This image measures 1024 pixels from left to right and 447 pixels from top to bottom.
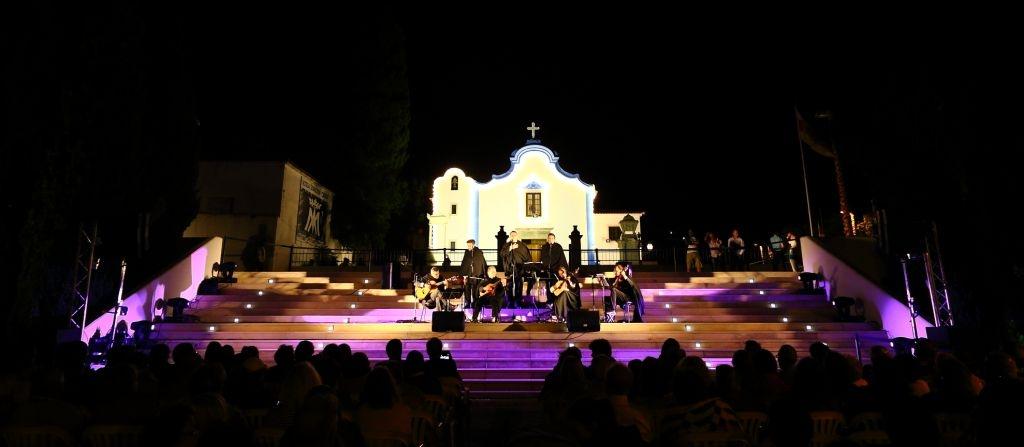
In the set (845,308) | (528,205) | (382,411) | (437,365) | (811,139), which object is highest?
(811,139)

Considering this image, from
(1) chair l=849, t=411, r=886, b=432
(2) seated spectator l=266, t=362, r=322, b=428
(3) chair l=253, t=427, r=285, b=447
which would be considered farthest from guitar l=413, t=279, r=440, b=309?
(1) chair l=849, t=411, r=886, b=432

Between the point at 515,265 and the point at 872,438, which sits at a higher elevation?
the point at 515,265

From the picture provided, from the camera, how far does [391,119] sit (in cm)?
2780

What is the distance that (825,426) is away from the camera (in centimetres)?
357

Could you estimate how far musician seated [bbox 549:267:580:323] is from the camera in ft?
34.9

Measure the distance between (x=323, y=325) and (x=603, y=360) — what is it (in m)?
6.65

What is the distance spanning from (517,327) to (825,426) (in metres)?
6.61

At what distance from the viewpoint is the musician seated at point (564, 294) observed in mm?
10648

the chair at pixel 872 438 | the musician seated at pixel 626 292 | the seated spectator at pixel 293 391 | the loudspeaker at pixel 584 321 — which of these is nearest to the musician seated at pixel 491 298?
the loudspeaker at pixel 584 321

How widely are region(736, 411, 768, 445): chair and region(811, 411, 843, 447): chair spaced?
286 millimetres

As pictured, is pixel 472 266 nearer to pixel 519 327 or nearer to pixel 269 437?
pixel 519 327

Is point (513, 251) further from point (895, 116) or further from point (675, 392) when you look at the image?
point (675, 392)

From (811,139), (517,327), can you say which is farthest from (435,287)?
(811,139)

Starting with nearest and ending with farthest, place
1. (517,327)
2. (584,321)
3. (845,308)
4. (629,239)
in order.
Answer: (584,321), (517,327), (845,308), (629,239)
